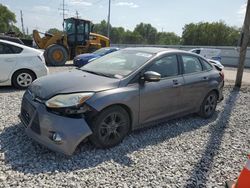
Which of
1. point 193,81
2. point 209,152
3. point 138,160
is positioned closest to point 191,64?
point 193,81

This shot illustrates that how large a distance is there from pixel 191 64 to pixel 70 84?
2.69 metres

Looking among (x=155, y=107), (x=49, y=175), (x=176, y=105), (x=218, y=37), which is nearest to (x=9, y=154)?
(x=49, y=175)

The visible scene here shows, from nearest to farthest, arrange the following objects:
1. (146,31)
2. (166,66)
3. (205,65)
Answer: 1. (166,66)
2. (205,65)
3. (146,31)

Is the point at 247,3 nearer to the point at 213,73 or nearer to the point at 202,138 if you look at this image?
the point at 213,73

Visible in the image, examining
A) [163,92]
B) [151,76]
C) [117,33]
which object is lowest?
[163,92]

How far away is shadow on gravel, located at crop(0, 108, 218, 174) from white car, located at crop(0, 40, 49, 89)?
10.4 ft

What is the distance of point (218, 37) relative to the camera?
50.8 metres

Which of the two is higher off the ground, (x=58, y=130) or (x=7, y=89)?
(x=58, y=130)

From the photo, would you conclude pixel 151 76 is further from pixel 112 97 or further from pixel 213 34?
pixel 213 34

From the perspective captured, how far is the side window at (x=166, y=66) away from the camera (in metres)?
4.34

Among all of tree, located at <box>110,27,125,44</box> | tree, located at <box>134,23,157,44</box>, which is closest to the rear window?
tree, located at <box>110,27,125,44</box>

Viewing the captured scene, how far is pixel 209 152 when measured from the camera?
3949 millimetres

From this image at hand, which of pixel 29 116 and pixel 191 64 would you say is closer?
pixel 29 116

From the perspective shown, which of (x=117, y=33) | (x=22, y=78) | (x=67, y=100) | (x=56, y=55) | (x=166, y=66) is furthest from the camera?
(x=117, y=33)
